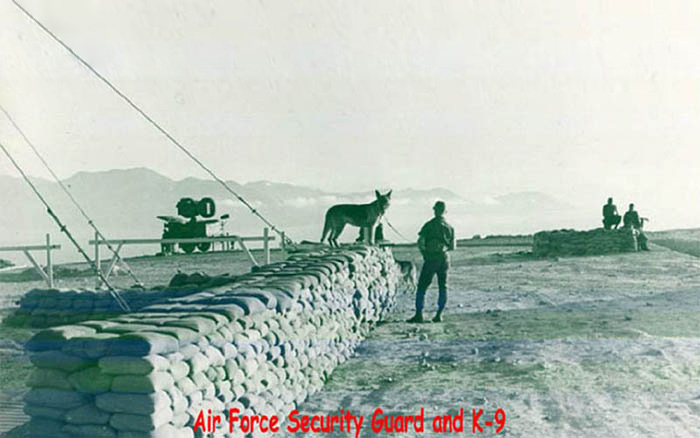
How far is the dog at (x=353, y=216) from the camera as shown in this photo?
1266 centimetres

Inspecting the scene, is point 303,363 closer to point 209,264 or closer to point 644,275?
point 644,275

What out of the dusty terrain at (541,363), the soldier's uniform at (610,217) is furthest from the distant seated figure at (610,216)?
the dusty terrain at (541,363)

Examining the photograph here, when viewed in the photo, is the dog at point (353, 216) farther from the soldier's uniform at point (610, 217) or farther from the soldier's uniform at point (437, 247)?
the soldier's uniform at point (610, 217)

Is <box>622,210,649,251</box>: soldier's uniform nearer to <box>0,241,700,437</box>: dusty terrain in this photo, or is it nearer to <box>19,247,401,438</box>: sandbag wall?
<box>0,241,700,437</box>: dusty terrain

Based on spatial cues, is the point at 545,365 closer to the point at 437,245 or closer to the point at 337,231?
the point at 437,245

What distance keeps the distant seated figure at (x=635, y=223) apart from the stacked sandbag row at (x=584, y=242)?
28 cm

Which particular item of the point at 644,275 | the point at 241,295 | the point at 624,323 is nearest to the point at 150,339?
the point at 241,295

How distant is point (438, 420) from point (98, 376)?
10.4 ft

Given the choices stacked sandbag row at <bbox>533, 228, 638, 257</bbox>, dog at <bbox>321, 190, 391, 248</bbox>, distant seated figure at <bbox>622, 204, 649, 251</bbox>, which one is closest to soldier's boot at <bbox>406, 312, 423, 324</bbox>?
dog at <bbox>321, 190, 391, 248</bbox>

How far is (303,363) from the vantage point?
271 inches

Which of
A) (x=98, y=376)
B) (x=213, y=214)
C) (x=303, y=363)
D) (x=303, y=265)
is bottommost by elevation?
(x=303, y=363)

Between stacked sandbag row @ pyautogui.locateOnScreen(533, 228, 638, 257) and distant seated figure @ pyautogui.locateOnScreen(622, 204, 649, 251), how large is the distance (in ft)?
0.92

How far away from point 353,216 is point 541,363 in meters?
5.77

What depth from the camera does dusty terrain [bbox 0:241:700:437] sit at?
607cm
